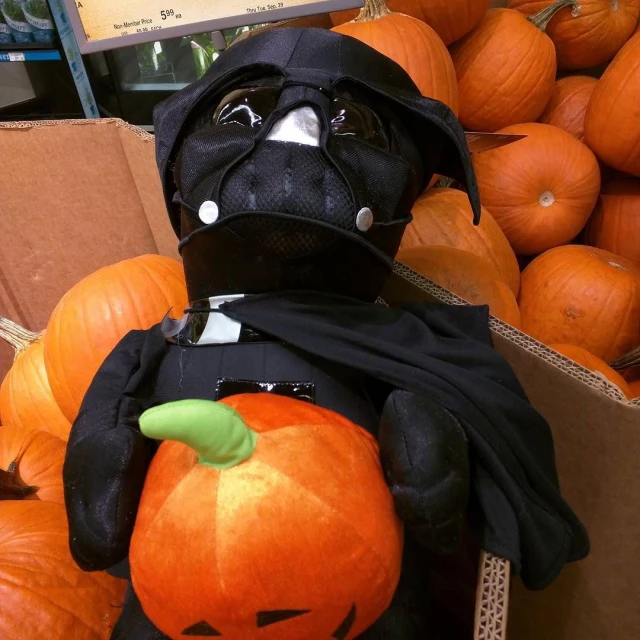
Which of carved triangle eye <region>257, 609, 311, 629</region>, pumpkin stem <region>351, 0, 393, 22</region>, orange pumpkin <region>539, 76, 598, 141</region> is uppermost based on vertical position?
pumpkin stem <region>351, 0, 393, 22</region>

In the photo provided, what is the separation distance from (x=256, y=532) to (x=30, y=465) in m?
0.59

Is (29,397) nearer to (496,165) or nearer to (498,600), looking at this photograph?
(498,600)

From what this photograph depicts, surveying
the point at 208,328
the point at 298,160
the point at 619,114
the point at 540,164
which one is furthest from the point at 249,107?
the point at 619,114

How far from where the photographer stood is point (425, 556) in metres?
0.63

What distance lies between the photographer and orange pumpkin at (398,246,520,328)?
85 centimetres

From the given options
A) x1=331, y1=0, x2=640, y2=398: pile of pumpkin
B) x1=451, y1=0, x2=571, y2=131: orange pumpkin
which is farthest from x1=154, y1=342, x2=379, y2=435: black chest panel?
x1=451, y1=0, x2=571, y2=131: orange pumpkin

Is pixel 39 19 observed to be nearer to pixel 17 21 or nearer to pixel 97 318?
pixel 17 21

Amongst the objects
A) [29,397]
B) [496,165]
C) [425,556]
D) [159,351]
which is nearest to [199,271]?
[159,351]

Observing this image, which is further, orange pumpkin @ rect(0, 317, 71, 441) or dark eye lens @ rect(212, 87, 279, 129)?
orange pumpkin @ rect(0, 317, 71, 441)

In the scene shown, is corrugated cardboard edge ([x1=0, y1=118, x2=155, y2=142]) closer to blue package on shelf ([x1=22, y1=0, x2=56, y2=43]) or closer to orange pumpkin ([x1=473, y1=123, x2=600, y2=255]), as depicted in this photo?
orange pumpkin ([x1=473, y1=123, x2=600, y2=255])

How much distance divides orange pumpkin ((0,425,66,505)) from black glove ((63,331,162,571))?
1.16 feet

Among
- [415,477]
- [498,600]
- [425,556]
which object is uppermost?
[415,477]

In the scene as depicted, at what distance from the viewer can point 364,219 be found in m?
0.47

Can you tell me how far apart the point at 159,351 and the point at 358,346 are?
19 centimetres
